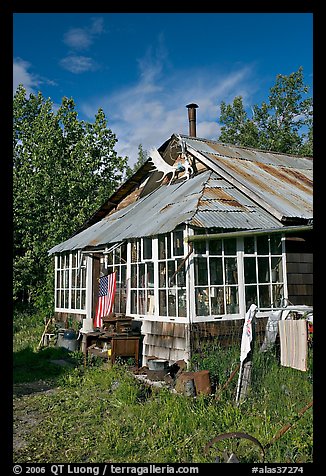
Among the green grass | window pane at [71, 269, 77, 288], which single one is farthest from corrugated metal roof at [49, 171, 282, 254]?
the green grass

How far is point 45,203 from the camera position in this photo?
20.5 meters

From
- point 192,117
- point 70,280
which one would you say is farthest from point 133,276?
point 192,117

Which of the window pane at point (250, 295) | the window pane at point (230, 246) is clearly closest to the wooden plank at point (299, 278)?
the window pane at point (250, 295)

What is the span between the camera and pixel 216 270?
8.72m

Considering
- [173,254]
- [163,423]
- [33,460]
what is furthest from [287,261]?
[33,460]

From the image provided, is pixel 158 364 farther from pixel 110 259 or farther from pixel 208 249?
pixel 110 259

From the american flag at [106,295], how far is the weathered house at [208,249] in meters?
0.26

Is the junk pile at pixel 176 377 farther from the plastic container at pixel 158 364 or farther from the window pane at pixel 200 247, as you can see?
the window pane at pixel 200 247

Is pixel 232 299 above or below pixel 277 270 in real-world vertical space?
below

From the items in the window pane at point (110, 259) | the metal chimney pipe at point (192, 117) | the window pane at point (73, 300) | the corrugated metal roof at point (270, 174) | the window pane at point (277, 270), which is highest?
the metal chimney pipe at point (192, 117)

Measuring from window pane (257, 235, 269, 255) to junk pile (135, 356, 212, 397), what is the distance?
103 inches

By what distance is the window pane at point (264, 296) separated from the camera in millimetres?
9117

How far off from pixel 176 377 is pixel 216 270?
2.04 metres
